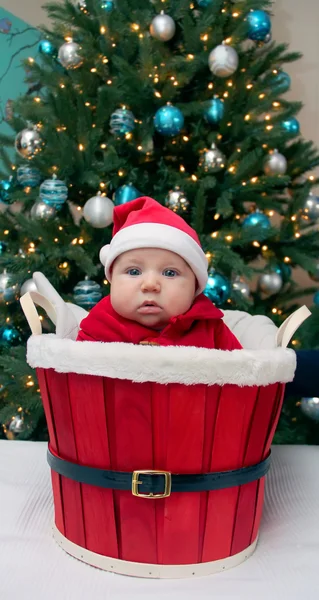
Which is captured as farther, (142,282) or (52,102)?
(52,102)

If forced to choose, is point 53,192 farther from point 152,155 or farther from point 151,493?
point 151,493

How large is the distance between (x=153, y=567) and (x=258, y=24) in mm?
1576

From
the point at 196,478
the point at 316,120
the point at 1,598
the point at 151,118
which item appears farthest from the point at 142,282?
the point at 316,120

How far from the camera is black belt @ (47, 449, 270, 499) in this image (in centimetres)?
70

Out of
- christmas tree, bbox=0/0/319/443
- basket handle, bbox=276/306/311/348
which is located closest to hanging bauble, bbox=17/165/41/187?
christmas tree, bbox=0/0/319/443

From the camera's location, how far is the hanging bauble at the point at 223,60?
59.4 inches

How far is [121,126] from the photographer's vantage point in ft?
4.93

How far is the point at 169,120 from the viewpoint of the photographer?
148 centimetres

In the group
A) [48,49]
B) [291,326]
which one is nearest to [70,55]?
[48,49]

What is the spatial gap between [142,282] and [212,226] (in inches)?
34.0

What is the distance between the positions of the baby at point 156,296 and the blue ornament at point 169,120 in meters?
0.64

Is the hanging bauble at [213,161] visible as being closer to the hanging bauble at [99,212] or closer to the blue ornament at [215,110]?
the blue ornament at [215,110]

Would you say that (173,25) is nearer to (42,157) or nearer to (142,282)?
(42,157)

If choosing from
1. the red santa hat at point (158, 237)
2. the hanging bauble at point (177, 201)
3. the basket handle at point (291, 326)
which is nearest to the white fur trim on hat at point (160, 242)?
the red santa hat at point (158, 237)
